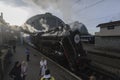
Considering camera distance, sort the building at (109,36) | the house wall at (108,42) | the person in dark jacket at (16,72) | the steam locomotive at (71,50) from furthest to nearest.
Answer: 1. the building at (109,36)
2. the house wall at (108,42)
3. the steam locomotive at (71,50)
4. the person in dark jacket at (16,72)

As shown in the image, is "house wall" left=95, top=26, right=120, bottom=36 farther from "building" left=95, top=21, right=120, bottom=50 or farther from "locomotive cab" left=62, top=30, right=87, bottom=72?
"locomotive cab" left=62, top=30, right=87, bottom=72

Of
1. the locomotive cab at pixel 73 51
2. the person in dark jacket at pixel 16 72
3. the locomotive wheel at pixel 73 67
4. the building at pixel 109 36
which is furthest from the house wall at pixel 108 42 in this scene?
the person in dark jacket at pixel 16 72

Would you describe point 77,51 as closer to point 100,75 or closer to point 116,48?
point 100,75

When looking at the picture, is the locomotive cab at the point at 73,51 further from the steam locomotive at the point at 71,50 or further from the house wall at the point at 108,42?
the house wall at the point at 108,42

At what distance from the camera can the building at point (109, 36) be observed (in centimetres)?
4006

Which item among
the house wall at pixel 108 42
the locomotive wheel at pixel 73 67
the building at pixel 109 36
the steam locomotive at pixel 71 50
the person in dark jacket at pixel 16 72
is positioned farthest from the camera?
the building at pixel 109 36

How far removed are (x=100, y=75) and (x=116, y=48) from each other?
61.9ft

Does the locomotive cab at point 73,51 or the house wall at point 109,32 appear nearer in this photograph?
the locomotive cab at point 73,51

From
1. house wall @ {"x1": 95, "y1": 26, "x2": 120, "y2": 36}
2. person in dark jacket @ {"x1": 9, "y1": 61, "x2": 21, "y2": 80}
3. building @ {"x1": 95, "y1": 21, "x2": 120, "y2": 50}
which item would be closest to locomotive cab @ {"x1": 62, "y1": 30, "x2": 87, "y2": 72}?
person in dark jacket @ {"x1": 9, "y1": 61, "x2": 21, "y2": 80}

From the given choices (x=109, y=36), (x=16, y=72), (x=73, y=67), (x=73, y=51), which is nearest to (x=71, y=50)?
(x=73, y=51)

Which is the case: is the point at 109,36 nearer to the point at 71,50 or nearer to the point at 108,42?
the point at 108,42

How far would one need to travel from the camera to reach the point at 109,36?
43.1m

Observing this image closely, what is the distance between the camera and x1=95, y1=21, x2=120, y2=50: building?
4006 cm

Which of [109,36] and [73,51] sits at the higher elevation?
[109,36]
